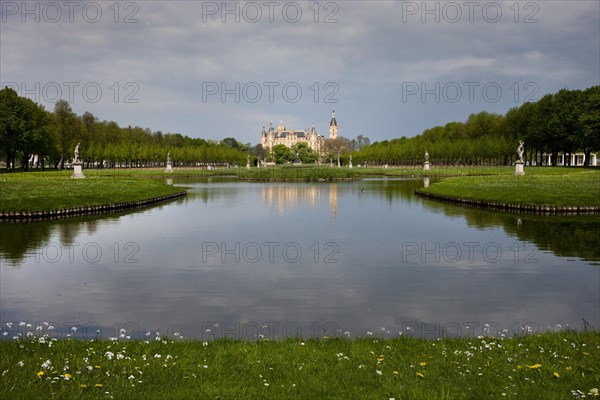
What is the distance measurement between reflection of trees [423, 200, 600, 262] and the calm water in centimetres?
13

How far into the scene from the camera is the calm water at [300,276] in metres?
13.1

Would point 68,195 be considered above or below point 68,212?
above

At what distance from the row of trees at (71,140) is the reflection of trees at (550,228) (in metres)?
77.0

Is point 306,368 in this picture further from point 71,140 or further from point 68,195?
point 71,140

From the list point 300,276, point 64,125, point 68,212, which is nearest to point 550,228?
point 300,276

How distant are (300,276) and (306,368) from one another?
31.7ft

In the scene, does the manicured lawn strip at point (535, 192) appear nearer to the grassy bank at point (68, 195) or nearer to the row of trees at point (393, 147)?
the grassy bank at point (68, 195)

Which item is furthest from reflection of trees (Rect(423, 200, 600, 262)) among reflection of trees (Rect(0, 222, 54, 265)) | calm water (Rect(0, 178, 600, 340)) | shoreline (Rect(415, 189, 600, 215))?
reflection of trees (Rect(0, 222, 54, 265))

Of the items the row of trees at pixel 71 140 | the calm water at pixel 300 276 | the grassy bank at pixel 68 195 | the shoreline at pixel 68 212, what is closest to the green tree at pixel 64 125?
the row of trees at pixel 71 140

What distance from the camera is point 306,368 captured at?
8.70 metres

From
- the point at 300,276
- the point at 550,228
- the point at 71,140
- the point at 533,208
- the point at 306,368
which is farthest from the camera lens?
the point at 71,140

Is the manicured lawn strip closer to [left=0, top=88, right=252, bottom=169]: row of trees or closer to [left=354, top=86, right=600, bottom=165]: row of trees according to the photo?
[left=354, top=86, right=600, bottom=165]: row of trees

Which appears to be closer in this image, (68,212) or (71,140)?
(68,212)

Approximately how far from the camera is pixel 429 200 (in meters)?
51.0
